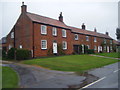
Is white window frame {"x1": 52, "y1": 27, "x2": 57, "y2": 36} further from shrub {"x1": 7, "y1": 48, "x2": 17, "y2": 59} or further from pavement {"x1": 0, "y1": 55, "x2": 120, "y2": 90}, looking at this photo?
pavement {"x1": 0, "y1": 55, "x2": 120, "y2": 90}

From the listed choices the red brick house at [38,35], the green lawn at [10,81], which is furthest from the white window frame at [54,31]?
the green lawn at [10,81]

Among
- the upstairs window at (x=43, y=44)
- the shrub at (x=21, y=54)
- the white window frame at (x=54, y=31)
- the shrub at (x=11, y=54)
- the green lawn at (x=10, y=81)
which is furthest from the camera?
the white window frame at (x=54, y=31)

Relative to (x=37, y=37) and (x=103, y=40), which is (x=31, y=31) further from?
(x=103, y=40)

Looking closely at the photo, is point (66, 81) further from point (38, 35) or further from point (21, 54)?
point (38, 35)

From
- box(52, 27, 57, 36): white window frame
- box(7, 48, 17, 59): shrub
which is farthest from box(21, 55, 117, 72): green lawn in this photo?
box(52, 27, 57, 36): white window frame

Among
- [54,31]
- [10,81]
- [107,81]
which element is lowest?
[107,81]

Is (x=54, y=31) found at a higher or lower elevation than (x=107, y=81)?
higher

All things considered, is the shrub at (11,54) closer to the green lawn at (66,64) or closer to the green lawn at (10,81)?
the green lawn at (66,64)

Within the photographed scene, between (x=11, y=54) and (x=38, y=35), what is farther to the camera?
(x=38, y=35)

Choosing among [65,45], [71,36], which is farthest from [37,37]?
[71,36]

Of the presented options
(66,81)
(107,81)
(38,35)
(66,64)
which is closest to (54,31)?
(38,35)

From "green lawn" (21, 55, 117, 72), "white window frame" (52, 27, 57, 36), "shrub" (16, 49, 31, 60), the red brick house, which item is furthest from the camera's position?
"white window frame" (52, 27, 57, 36)

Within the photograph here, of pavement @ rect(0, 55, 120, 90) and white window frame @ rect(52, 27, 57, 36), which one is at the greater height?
white window frame @ rect(52, 27, 57, 36)

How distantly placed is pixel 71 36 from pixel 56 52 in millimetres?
7279
